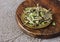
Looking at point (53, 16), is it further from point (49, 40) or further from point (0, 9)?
point (0, 9)

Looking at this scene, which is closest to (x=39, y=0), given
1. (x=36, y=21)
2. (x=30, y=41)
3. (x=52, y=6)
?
(x=52, y=6)

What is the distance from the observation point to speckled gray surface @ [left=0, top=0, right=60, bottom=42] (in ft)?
3.58

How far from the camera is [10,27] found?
1.16 m

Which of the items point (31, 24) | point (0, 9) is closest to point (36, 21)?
point (31, 24)

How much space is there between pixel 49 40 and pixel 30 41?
11cm

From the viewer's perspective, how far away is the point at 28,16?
1.14m

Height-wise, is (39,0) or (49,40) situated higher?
(39,0)

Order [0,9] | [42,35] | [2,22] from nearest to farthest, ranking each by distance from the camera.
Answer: [42,35] < [2,22] < [0,9]

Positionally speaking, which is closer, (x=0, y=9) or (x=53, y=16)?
(x=53, y=16)

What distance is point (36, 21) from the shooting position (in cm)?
111

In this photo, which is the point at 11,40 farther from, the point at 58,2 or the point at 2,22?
the point at 58,2

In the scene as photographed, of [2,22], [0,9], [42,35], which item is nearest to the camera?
[42,35]

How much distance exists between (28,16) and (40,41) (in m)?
0.17

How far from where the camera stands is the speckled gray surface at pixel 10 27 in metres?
1.09
